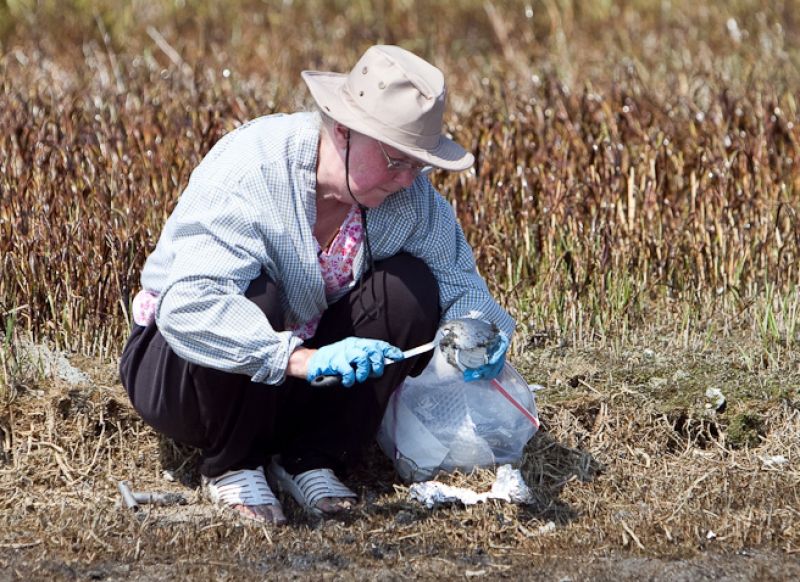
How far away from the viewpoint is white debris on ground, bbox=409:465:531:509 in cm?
292

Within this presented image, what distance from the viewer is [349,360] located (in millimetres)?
2527

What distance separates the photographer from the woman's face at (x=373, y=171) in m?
2.60

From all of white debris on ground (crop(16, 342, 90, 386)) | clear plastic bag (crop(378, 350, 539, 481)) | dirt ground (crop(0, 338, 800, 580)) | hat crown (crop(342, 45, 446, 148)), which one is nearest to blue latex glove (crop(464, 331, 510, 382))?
clear plastic bag (crop(378, 350, 539, 481))

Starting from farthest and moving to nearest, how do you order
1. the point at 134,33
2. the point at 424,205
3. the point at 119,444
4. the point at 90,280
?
the point at 134,33, the point at 90,280, the point at 119,444, the point at 424,205

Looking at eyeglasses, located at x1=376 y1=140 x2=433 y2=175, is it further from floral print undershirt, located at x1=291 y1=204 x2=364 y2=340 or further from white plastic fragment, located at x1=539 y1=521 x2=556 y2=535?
white plastic fragment, located at x1=539 y1=521 x2=556 y2=535

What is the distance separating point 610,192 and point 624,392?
3.26ft

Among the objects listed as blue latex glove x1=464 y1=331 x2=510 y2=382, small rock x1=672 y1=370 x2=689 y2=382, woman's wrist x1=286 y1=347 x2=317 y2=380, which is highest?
woman's wrist x1=286 y1=347 x2=317 y2=380

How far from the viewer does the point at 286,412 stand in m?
3.00

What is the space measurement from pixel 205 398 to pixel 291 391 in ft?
0.89

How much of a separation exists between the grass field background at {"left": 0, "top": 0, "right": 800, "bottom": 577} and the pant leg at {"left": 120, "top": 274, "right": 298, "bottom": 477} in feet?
0.60

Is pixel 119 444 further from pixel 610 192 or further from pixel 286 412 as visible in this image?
A: pixel 610 192

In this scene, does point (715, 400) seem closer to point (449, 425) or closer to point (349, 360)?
point (449, 425)

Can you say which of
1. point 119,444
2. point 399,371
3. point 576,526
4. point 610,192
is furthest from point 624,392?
point 119,444

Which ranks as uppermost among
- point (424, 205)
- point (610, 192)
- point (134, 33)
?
point (424, 205)
